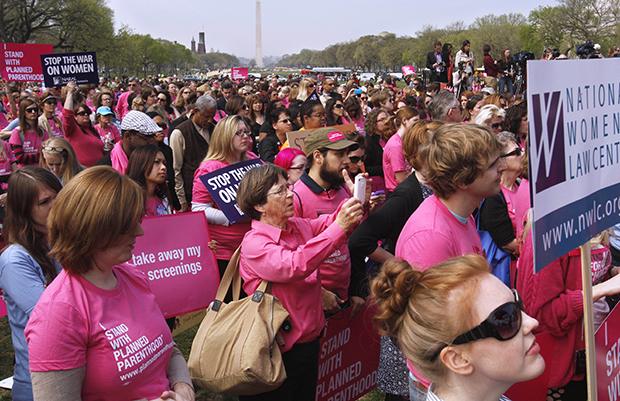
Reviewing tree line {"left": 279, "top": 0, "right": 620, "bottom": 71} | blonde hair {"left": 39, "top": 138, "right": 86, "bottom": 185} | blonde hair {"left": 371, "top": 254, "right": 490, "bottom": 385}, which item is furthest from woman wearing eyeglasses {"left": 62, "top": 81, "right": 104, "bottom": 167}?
tree line {"left": 279, "top": 0, "right": 620, "bottom": 71}

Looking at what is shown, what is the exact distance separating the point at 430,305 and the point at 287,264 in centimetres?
96

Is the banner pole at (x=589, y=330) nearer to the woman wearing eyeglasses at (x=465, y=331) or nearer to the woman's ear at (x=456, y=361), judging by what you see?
the woman wearing eyeglasses at (x=465, y=331)

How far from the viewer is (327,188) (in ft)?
11.5

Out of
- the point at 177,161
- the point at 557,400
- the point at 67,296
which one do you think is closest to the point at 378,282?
the point at 67,296

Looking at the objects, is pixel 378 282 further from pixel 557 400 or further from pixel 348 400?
pixel 348 400

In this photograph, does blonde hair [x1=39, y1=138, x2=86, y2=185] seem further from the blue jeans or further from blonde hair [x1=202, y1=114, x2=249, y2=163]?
the blue jeans

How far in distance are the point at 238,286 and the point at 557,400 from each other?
1.85 metres

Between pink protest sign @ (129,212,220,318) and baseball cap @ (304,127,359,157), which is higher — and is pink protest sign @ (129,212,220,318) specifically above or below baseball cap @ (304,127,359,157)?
below

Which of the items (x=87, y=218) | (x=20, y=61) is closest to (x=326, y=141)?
(x=87, y=218)

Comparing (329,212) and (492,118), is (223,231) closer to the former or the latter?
(329,212)

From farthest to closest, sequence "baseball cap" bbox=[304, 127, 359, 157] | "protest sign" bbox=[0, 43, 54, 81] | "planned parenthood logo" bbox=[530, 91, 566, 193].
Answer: "protest sign" bbox=[0, 43, 54, 81]
"baseball cap" bbox=[304, 127, 359, 157]
"planned parenthood logo" bbox=[530, 91, 566, 193]

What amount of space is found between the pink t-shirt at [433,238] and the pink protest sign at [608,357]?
0.67 metres

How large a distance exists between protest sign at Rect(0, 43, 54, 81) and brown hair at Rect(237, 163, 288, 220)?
8918mm

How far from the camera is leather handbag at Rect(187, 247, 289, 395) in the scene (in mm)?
2438
